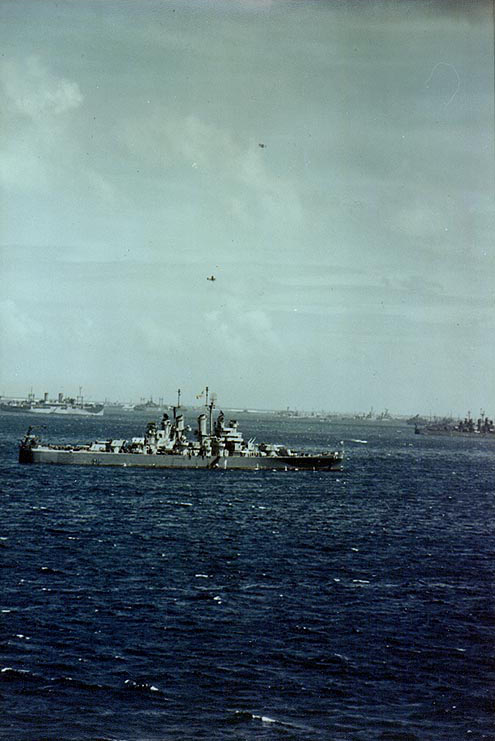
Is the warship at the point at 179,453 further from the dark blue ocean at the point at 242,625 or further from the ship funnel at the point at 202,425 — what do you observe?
the dark blue ocean at the point at 242,625

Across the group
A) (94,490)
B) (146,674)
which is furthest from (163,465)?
(146,674)

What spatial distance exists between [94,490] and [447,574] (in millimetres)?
43706

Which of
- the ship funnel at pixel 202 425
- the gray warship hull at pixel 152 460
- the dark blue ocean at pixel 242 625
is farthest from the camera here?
the ship funnel at pixel 202 425

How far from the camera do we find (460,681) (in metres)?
26.7

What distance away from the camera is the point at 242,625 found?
3177cm

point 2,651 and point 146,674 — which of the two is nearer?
point 146,674

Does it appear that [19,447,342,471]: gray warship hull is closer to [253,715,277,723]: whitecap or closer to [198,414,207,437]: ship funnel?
[198,414,207,437]: ship funnel

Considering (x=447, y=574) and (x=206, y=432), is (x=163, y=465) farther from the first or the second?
(x=447, y=574)

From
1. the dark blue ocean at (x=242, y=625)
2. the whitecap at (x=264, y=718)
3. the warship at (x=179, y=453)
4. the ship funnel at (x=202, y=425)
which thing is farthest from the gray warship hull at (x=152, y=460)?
the whitecap at (x=264, y=718)

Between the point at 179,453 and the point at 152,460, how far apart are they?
13.9 feet

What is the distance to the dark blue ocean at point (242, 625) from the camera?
23141mm

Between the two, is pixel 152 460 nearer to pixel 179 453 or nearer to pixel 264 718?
pixel 179 453

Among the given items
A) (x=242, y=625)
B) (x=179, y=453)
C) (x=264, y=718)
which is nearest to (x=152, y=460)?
(x=179, y=453)

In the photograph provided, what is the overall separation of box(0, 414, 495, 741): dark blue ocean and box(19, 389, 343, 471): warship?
120ft
